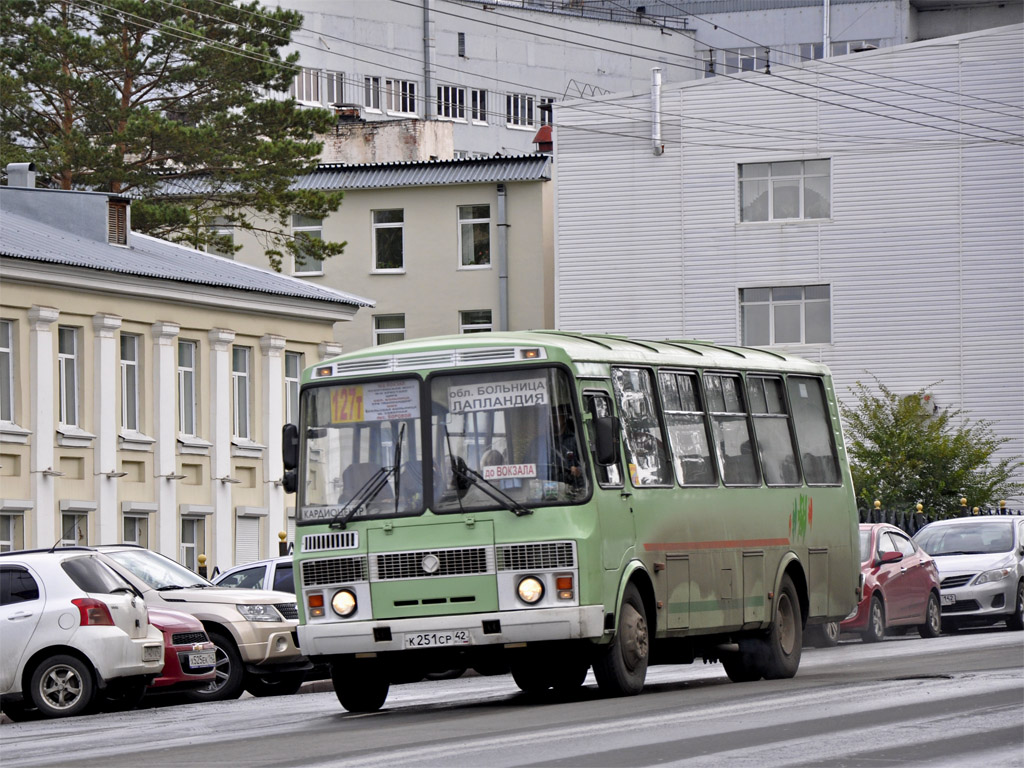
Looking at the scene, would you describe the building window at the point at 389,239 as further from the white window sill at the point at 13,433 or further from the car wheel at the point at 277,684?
the car wheel at the point at 277,684

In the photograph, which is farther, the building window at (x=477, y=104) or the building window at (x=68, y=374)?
the building window at (x=477, y=104)

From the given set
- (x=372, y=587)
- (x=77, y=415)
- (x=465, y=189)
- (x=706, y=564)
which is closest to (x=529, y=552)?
(x=372, y=587)

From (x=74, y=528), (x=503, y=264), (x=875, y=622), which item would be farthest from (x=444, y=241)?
(x=875, y=622)

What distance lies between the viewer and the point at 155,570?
21.1m

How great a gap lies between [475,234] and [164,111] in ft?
32.5

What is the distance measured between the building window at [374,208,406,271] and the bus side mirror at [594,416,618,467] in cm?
4457

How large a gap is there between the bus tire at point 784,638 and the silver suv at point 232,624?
16.1 feet

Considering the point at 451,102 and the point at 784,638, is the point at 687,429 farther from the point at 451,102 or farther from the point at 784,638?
the point at 451,102

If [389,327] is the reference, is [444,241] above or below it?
above

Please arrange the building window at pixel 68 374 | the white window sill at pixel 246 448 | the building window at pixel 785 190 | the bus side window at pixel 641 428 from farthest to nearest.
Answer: the building window at pixel 785 190, the white window sill at pixel 246 448, the building window at pixel 68 374, the bus side window at pixel 641 428

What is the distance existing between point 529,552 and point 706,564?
253 cm

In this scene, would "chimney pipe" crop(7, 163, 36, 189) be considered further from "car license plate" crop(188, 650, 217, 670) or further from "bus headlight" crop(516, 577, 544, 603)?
"bus headlight" crop(516, 577, 544, 603)

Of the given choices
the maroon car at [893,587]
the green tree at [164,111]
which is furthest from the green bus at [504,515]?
the green tree at [164,111]

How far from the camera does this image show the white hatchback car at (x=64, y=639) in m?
18.1
